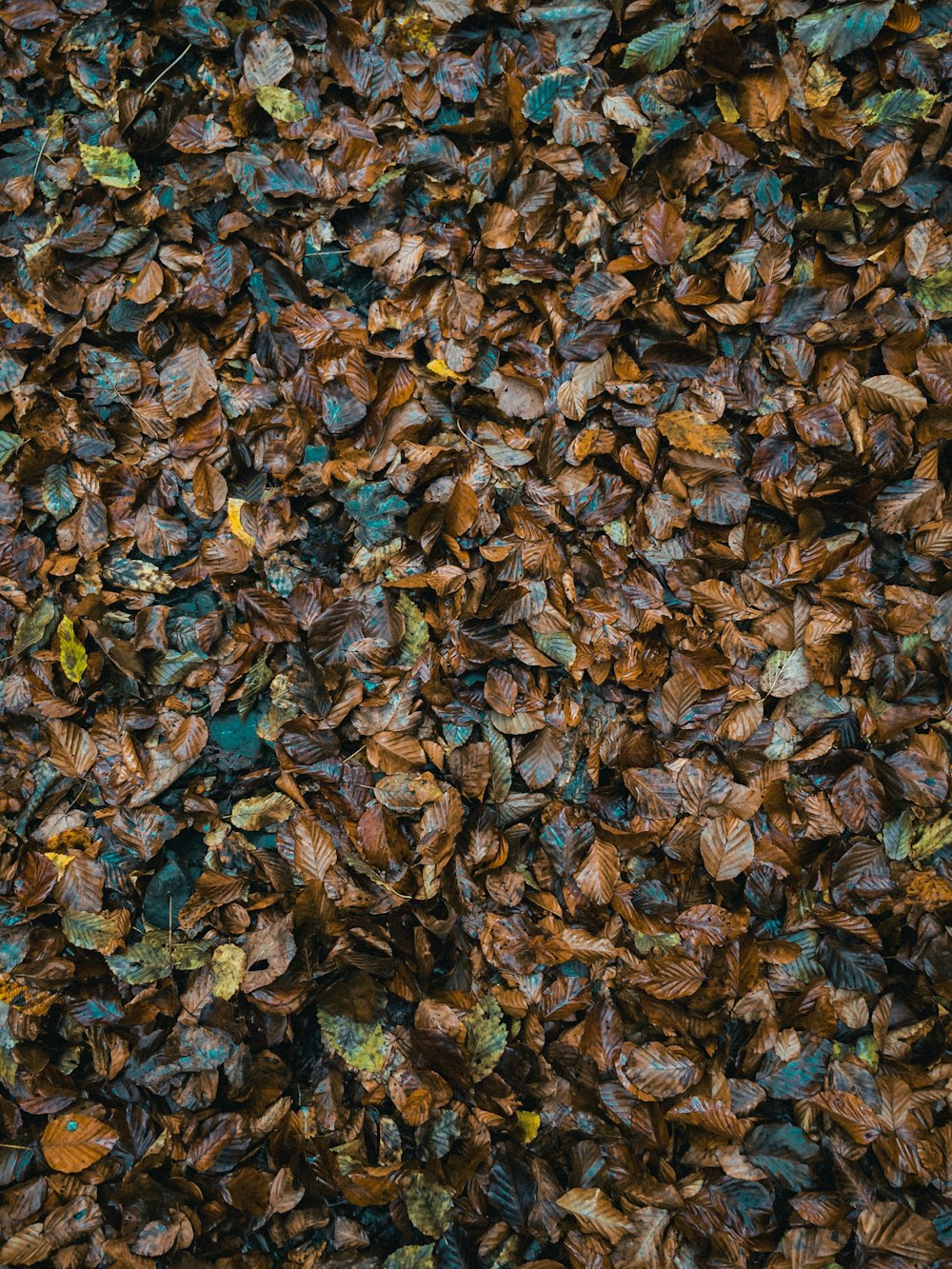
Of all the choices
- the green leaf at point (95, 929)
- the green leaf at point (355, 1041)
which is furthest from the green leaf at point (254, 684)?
the green leaf at point (355, 1041)

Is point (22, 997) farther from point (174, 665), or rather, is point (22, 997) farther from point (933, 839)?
point (933, 839)

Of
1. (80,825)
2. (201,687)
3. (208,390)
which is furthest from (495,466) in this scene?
(80,825)

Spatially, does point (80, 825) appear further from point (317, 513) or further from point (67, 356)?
point (67, 356)

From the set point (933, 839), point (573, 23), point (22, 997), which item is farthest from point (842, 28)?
point (22, 997)

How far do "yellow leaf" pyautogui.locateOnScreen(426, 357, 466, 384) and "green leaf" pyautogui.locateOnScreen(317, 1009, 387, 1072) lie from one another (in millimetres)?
953

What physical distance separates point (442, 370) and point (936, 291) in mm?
776

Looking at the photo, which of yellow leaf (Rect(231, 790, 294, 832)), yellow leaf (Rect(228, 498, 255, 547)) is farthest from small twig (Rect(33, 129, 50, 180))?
yellow leaf (Rect(231, 790, 294, 832))

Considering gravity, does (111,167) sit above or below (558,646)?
above

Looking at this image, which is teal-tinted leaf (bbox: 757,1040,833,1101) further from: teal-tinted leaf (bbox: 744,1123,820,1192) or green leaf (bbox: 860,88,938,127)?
green leaf (bbox: 860,88,938,127)

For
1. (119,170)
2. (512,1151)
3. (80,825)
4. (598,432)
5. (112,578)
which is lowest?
(512,1151)

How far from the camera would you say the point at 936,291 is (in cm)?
141

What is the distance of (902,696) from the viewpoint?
1.37 meters

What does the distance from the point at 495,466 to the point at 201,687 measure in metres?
0.55

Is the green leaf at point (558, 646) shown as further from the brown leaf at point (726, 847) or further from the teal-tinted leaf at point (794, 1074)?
the teal-tinted leaf at point (794, 1074)
